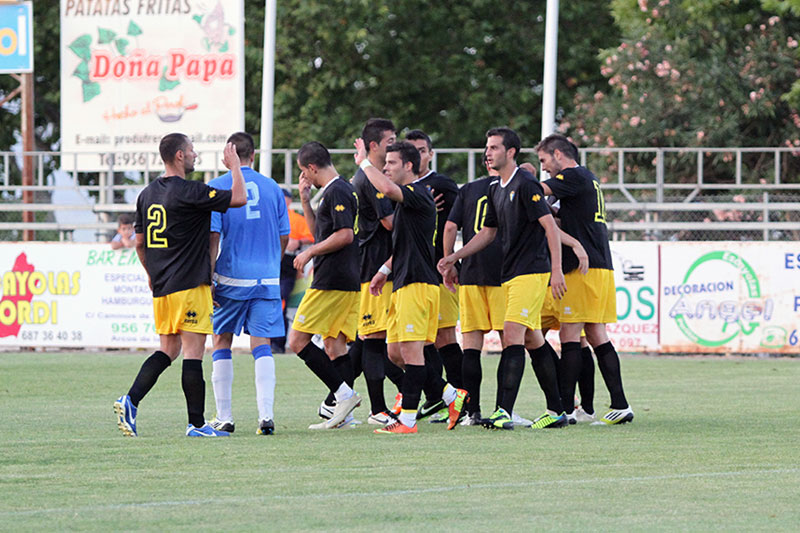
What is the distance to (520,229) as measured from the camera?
9.82m

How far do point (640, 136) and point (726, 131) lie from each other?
5.49 ft

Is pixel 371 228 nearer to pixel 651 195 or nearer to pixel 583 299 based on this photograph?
pixel 583 299

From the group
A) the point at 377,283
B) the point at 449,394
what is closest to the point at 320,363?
the point at 377,283

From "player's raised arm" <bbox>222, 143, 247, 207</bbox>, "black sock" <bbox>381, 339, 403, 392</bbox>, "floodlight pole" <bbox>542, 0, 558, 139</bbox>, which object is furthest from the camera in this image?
"floodlight pole" <bbox>542, 0, 558, 139</bbox>

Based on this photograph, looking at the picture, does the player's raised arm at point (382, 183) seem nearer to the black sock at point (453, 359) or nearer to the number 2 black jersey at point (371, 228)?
the number 2 black jersey at point (371, 228)

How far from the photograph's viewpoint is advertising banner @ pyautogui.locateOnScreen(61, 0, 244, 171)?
2511 centimetres

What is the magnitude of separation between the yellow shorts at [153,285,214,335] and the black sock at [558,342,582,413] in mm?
2644

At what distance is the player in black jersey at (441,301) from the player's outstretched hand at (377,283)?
0.66 meters

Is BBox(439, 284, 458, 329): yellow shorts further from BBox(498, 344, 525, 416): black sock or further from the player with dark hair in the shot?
the player with dark hair

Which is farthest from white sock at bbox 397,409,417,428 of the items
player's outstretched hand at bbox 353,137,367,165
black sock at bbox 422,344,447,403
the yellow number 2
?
the yellow number 2

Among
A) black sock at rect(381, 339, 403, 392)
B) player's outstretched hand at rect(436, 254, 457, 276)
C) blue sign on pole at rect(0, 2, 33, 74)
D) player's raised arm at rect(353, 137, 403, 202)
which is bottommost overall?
black sock at rect(381, 339, 403, 392)

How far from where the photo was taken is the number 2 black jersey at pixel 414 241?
9.69m

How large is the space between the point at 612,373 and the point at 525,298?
113cm

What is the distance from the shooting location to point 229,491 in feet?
22.9
